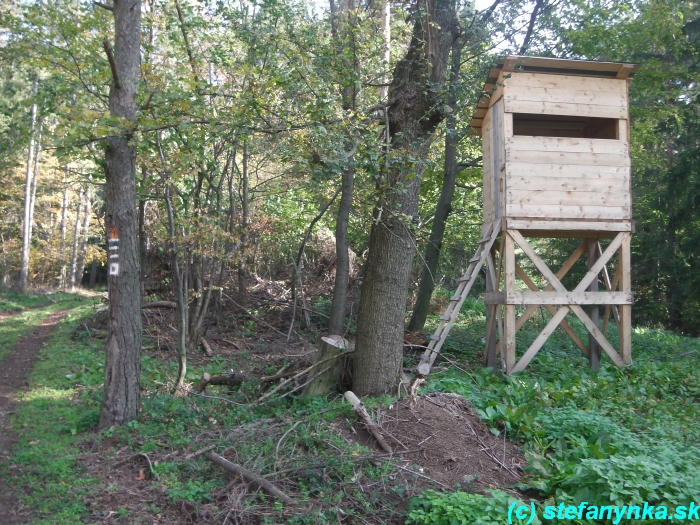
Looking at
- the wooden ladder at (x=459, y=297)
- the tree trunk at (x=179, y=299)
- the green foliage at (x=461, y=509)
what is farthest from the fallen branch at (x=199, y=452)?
the wooden ladder at (x=459, y=297)

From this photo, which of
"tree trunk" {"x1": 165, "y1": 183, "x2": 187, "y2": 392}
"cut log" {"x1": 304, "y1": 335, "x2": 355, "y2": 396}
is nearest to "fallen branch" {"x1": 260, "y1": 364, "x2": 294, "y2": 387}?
"cut log" {"x1": 304, "y1": 335, "x2": 355, "y2": 396}

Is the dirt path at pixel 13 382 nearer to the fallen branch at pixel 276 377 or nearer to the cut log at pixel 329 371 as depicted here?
the fallen branch at pixel 276 377

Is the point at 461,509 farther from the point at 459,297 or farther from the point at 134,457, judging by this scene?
the point at 459,297

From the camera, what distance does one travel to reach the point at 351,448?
586cm

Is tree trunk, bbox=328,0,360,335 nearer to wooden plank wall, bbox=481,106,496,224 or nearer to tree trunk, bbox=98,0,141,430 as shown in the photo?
wooden plank wall, bbox=481,106,496,224

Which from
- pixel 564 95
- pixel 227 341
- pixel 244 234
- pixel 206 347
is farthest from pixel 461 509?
pixel 244 234

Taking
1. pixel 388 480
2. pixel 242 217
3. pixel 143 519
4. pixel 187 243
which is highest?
pixel 242 217

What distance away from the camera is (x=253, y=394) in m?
8.29

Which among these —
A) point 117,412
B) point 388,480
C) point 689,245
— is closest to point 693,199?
point 689,245

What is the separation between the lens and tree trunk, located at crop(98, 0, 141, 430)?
23.5 ft

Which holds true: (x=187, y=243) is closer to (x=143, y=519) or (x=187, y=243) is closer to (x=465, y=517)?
(x=143, y=519)

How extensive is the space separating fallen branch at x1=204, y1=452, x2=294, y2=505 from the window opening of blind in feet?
29.9

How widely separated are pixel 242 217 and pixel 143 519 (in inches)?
376

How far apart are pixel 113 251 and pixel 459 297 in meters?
6.01
